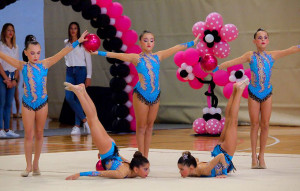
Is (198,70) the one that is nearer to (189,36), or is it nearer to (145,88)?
(189,36)

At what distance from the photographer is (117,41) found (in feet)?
30.0

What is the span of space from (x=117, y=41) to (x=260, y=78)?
12.9 feet

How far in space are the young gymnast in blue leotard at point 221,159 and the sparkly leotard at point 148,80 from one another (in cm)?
83

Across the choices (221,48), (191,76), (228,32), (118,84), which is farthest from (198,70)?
(118,84)

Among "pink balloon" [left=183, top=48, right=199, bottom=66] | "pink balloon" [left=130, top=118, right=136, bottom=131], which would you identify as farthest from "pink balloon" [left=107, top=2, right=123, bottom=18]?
"pink balloon" [left=130, top=118, right=136, bottom=131]

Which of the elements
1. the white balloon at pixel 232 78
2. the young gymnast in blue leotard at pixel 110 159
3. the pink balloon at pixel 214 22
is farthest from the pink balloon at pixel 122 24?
the young gymnast in blue leotard at pixel 110 159

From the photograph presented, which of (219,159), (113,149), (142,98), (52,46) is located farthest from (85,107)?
(52,46)

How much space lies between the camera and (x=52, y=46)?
13500mm

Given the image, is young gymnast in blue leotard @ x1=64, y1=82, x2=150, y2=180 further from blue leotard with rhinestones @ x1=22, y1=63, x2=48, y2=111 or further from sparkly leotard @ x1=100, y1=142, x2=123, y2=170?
blue leotard with rhinestones @ x1=22, y1=63, x2=48, y2=111

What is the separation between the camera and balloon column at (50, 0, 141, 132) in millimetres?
8891

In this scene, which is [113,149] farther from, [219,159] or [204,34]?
[204,34]

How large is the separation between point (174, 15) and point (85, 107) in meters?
6.99

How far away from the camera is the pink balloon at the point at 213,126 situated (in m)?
8.92

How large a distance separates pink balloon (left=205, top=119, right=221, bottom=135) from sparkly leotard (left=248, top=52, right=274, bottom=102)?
129 inches
